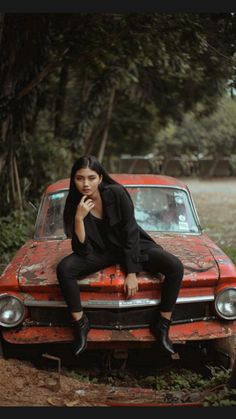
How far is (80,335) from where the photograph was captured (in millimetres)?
3406

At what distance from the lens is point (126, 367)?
3951mm

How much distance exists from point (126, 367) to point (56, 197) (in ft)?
5.59

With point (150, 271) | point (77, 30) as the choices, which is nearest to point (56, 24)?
point (77, 30)

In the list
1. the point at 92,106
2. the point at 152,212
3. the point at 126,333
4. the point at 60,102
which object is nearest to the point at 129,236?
the point at 126,333

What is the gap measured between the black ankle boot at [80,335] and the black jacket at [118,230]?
45 cm

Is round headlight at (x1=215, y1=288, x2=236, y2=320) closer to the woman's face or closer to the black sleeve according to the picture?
the black sleeve

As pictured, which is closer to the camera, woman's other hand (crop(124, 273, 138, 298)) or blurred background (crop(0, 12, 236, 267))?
woman's other hand (crop(124, 273, 138, 298))

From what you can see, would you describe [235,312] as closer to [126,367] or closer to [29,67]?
[126,367]

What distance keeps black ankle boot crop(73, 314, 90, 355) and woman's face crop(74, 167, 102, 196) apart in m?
0.84

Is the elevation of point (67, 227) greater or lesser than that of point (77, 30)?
lesser

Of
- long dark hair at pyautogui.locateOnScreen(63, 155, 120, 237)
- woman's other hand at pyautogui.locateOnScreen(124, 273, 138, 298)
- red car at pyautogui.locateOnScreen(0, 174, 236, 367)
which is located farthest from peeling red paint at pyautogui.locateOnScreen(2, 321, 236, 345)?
long dark hair at pyautogui.locateOnScreen(63, 155, 120, 237)

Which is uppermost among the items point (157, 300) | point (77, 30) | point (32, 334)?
point (77, 30)

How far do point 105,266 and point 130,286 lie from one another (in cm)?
28

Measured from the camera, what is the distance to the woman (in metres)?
3.40
